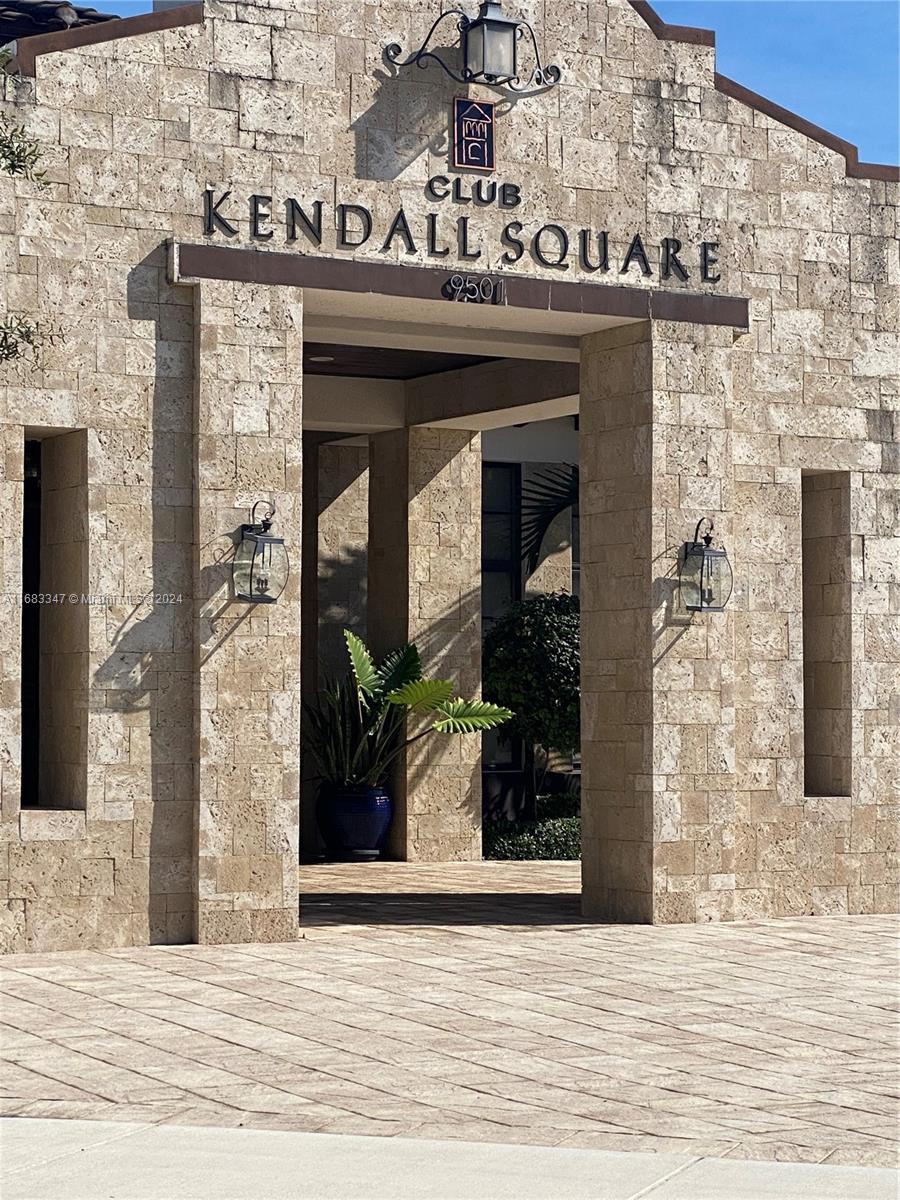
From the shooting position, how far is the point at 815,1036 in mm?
9125

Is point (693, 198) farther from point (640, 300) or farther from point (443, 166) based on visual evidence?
point (443, 166)

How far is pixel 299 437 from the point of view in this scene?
493 inches

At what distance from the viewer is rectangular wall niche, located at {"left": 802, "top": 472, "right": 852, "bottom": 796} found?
14508 mm

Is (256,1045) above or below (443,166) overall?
below

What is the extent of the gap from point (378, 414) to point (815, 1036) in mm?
10098

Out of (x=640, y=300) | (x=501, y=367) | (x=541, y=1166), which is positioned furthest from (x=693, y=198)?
(x=541, y=1166)

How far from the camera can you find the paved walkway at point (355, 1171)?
602cm

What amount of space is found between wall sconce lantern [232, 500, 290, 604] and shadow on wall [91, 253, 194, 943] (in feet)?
1.09

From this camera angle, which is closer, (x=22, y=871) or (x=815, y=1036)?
(x=815, y=1036)

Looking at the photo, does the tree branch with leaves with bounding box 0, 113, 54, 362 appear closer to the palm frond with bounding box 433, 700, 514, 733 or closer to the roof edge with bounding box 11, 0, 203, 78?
the roof edge with bounding box 11, 0, 203, 78

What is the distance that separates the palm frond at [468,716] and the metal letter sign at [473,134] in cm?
599

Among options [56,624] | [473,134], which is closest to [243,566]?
[56,624]

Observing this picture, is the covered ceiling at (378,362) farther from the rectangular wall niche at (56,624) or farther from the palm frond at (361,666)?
the rectangular wall niche at (56,624)

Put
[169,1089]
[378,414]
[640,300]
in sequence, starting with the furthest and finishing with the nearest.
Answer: [378,414] < [640,300] < [169,1089]
